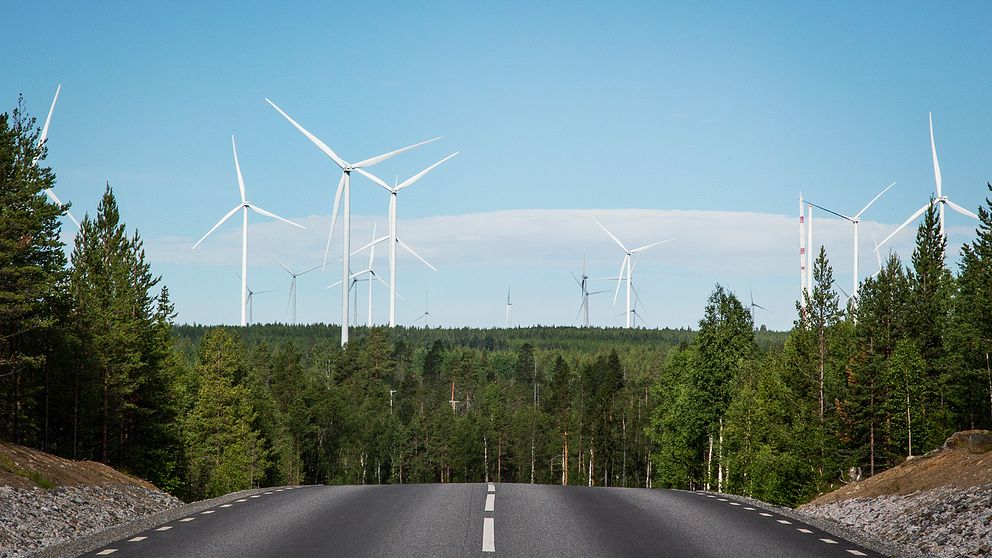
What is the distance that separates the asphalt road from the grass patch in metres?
5.73

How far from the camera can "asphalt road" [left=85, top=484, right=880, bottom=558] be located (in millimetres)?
13945

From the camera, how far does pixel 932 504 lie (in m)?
22.0

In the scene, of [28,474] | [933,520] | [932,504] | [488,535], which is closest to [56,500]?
[28,474]

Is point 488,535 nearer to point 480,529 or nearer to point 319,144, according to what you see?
point 480,529

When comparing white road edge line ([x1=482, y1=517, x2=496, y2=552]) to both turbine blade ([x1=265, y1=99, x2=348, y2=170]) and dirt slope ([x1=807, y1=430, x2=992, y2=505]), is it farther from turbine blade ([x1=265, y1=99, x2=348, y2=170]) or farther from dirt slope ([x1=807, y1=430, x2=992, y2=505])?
turbine blade ([x1=265, y1=99, x2=348, y2=170])

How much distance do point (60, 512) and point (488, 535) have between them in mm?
11465

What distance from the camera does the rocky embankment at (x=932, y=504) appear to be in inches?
703

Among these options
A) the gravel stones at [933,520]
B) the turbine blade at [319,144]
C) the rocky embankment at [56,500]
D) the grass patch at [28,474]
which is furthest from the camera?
the turbine blade at [319,144]

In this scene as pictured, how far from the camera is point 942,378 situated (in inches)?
2475

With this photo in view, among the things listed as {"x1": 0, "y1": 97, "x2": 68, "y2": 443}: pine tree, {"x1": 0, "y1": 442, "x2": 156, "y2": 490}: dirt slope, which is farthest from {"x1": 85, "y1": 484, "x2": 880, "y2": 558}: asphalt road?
{"x1": 0, "y1": 97, "x2": 68, "y2": 443}: pine tree

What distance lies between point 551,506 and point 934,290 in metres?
67.3

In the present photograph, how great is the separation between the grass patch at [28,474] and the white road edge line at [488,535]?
12.9 metres

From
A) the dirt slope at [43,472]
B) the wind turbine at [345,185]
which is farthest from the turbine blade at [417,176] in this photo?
the dirt slope at [43,472]

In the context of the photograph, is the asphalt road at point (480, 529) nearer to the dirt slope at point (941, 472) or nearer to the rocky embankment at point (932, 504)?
the rocky embankment at point (932, 504)
